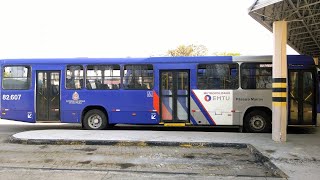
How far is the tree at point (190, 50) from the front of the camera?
176ft

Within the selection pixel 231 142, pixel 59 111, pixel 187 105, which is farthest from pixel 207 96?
pixel 59 111

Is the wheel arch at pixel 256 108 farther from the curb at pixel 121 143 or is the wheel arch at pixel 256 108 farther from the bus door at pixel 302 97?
the curb at pixel 121 143

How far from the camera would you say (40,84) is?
14555 millimetres

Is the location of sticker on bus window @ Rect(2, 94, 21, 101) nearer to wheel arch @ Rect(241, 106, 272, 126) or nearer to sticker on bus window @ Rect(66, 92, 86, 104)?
sticker on bus window @ Rect(66, 92, 86, 104)

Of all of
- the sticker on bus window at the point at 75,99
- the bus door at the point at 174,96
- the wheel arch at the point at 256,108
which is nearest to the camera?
the wheel arch at the point at 256,108

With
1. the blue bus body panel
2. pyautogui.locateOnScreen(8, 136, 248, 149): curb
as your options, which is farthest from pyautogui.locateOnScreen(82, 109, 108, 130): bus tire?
pyautogui.locateOnScreen(8, 136, 248, 149): curb

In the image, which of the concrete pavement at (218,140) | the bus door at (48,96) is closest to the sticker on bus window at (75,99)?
the bus door at (48,96)

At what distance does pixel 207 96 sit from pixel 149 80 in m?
2.19

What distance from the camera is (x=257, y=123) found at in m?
13.7

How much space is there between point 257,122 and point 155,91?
380 cm

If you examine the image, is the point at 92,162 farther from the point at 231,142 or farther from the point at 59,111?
the point at 59,111

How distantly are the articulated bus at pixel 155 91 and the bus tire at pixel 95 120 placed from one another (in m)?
Answer: 0.04

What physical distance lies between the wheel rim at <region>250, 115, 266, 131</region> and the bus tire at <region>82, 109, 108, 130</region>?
5322 mm

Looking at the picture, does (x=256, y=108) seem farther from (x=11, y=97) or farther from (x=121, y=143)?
(x=11, y=97)
